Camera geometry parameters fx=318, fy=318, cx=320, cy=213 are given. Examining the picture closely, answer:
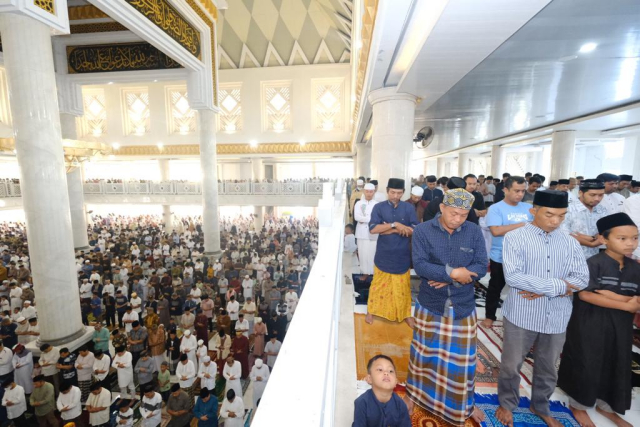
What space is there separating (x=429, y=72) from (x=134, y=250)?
1023cm

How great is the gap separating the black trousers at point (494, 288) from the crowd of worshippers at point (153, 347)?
2.48m

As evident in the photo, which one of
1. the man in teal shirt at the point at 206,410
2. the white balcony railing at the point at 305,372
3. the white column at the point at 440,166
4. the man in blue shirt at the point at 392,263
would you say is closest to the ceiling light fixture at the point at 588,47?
the man in blue shirt at the point at 392,263

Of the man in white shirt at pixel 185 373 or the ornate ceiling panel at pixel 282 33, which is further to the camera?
the ornate ceiling panel at pixel 282 33

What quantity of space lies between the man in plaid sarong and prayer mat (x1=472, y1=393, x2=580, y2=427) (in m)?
0.09

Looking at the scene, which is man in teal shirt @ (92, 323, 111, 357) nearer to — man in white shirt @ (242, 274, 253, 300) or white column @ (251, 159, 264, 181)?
man in white shirt @ (242, 274, 253, 300)

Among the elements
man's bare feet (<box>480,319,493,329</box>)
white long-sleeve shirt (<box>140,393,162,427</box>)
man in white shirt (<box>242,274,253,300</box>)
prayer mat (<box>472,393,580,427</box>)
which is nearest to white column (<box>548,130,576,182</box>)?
man's bare feet (<box>480,319,493,329</box>)

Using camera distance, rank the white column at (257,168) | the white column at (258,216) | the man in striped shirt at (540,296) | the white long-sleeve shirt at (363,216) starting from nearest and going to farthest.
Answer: the man in striped shirt at (540,296)
the white long-sleeve shirt at (363,216)
the white column at (258,216)
the white column at (257,168)

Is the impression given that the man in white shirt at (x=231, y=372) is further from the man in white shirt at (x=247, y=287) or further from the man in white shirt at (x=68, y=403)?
the man in white shirt at (x=247, y=287)

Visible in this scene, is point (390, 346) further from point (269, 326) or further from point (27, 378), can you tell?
point (27, 378)

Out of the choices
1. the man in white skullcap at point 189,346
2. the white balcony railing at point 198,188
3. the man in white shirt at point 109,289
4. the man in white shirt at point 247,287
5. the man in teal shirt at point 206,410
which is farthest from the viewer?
the white balcony railing at point 198,188

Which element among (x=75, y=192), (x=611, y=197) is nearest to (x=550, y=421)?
(x=611, y=197)

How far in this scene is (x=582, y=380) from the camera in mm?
2064

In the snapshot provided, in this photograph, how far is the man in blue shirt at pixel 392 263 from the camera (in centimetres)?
298

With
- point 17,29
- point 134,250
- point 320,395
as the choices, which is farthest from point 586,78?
point 134,250
